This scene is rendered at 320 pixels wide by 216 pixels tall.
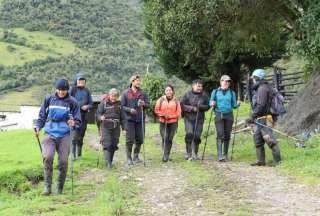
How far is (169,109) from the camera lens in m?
15.9

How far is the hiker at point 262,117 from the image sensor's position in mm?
14508

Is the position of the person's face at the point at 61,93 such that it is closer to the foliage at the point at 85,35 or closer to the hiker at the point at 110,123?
the hiker at the point at 110,123

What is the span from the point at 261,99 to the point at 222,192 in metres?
4.27

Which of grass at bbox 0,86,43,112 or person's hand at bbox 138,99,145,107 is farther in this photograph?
grass at bbox 0,86,43,112

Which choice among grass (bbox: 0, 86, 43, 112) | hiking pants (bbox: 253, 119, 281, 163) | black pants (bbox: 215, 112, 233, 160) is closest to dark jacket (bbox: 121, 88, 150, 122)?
black pants (bbox: 215, 112, 233, 160)

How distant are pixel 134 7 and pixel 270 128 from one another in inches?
4208

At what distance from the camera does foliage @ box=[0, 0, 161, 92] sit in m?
92.2

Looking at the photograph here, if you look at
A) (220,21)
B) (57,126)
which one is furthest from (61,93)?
(220,21)

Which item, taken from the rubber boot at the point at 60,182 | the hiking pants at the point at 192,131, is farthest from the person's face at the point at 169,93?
the rubber boot at the point at 60,182

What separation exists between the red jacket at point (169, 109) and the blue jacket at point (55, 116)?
4673mm

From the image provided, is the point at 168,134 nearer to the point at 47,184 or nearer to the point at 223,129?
the point at 223,129

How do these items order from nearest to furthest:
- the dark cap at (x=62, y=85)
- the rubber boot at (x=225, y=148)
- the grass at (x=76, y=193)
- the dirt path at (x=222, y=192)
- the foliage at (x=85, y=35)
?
the dirt path at (x=222, y=192) → the grass at (x=76, y=193) → the dark cap at (x=62, y=85) → the rubber boot at (x=225, y=148) → the foliage at (x=85, y=35)

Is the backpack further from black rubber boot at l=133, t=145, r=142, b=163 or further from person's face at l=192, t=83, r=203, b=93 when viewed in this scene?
black rubber boot at l=133, t=145, r=142, b=163

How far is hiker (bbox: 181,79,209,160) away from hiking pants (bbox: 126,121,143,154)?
50.6 inches
